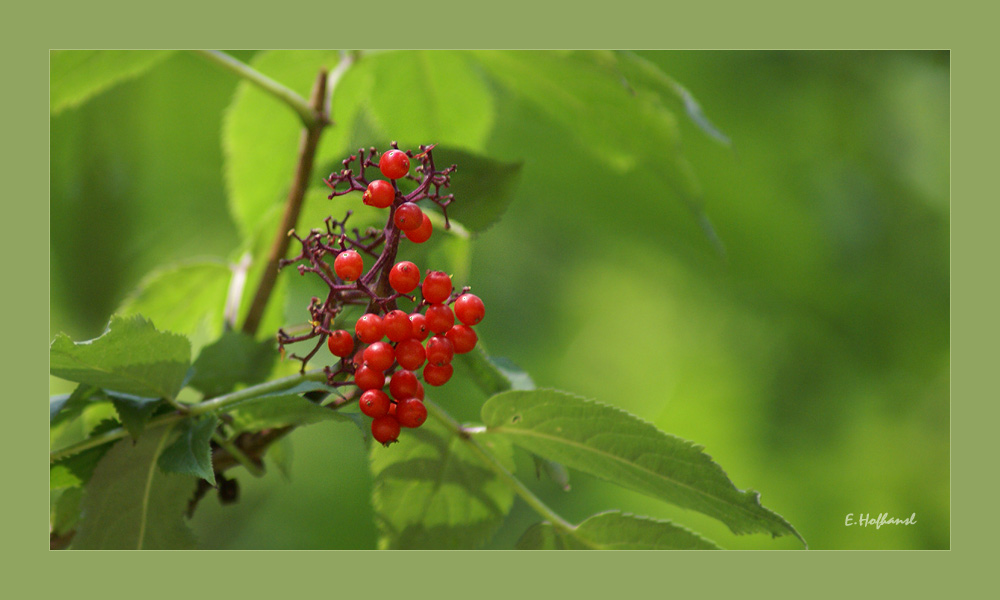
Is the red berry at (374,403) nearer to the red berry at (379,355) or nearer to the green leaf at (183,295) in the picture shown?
the red berry at (379,355)

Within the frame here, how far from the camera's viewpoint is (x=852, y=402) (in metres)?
2.31

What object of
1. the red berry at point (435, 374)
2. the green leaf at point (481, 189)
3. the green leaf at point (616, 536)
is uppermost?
the green leaf at point (481, 189)

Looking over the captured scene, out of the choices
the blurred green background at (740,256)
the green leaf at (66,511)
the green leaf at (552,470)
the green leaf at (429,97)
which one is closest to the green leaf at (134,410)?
the green leaf at (66,511)

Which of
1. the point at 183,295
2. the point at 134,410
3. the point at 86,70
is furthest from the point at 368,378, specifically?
the point at 86,70

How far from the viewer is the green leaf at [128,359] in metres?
0.78

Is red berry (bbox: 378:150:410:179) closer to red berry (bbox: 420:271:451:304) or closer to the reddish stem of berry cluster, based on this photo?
the reddish stem of berry cluster

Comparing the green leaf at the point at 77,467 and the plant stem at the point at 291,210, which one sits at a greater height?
the plant stem at the point at 291,210

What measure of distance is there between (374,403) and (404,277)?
0.43 feet

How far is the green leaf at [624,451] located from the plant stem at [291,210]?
44cm

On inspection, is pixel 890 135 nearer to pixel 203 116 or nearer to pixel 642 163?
pixel 642 163

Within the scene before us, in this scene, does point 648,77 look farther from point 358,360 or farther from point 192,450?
point 192,450

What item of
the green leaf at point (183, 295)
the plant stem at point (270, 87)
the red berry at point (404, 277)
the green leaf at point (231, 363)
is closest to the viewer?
the red berry at point (404, 277)

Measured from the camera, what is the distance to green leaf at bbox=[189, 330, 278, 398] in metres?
0.98

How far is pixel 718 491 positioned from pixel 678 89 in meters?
0.54
